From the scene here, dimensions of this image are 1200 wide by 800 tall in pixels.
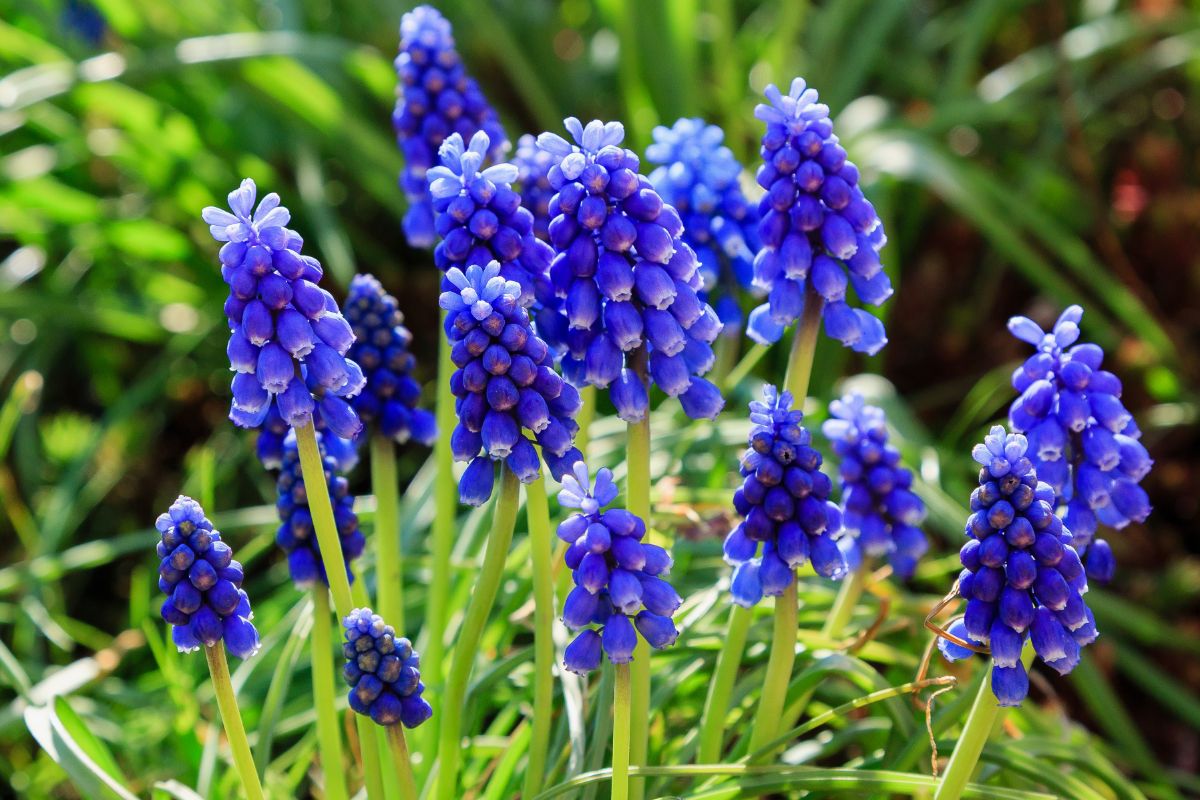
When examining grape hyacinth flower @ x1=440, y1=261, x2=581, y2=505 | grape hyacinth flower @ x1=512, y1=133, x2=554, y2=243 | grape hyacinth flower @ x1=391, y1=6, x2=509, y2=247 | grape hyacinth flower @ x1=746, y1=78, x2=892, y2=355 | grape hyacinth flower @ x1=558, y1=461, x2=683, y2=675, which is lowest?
grape hyacinth flower @ x1=558, y1=461, x2=683, y2=675

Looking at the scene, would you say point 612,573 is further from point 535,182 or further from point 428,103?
point 428,103

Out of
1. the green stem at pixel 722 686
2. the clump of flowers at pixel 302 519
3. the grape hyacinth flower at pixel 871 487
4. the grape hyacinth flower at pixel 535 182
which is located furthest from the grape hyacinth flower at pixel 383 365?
the grape hyacinth flower at pixel 871 487

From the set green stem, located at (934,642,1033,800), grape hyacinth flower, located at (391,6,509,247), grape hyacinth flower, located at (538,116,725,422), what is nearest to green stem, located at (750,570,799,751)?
green stem, located at (934,642,1033,800)

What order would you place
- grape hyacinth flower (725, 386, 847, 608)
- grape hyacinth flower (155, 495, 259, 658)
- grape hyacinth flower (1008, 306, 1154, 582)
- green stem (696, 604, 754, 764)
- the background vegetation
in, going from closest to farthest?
grape hyacinth flower (155, 495, 259, 658) → grape hyacinth flower (725, 386, 847, 608) → grape hyacinth flower (1008, 306, 1154, 582) → green stem (696, 604, 754, 764) → the background vegetation

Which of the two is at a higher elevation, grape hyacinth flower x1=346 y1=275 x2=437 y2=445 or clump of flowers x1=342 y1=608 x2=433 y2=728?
grape hyacinth flower x1=346 y1=275 x2=437 y2=445

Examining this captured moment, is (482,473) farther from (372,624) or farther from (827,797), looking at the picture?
(827,797)

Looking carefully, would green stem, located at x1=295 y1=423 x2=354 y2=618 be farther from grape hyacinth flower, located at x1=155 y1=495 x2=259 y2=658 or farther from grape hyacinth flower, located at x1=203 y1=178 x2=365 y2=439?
grape hyacinth flower, located at x1=155 y1=495 x2=259 y2=658
